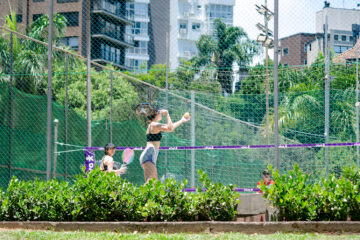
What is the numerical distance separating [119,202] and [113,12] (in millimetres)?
41956

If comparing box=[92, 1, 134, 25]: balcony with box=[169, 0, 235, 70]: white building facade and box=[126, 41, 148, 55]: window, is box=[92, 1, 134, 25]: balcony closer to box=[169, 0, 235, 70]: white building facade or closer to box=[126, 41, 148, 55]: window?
box=[126, 41, 148, 55]: window

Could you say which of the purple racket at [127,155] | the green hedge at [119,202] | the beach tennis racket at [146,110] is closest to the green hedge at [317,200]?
the green hedge at [119,202]

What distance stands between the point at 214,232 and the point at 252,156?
8.90m

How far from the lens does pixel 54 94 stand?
19.2 meters

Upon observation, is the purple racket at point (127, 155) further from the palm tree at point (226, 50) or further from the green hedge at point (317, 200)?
the green hedge at point (317, 200)

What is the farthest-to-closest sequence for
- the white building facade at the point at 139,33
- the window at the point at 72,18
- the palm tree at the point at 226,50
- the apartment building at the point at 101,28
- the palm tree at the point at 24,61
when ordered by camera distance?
the white building facade at the point at 139,33 < the window at the point at 72,18 < the apartment building at the point at 101,28 < the palm tree at the point at 226,50 < the palm tree at the point at 24,61

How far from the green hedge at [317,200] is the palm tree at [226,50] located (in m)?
9.48

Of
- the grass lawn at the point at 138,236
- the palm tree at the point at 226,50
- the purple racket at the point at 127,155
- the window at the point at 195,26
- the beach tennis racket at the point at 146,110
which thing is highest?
the window at the point at 195,26

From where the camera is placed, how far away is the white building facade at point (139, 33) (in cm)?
5494

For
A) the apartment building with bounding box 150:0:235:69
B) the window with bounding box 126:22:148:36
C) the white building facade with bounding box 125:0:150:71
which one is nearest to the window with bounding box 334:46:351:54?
the apartment building with bounding box 150:0:235:69

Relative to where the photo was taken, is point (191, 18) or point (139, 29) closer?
point (139, 29)

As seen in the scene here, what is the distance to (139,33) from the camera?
5728 centimetres

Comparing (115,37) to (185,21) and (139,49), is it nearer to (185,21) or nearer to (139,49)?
(139,49)

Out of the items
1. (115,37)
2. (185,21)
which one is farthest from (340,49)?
(185,21)
